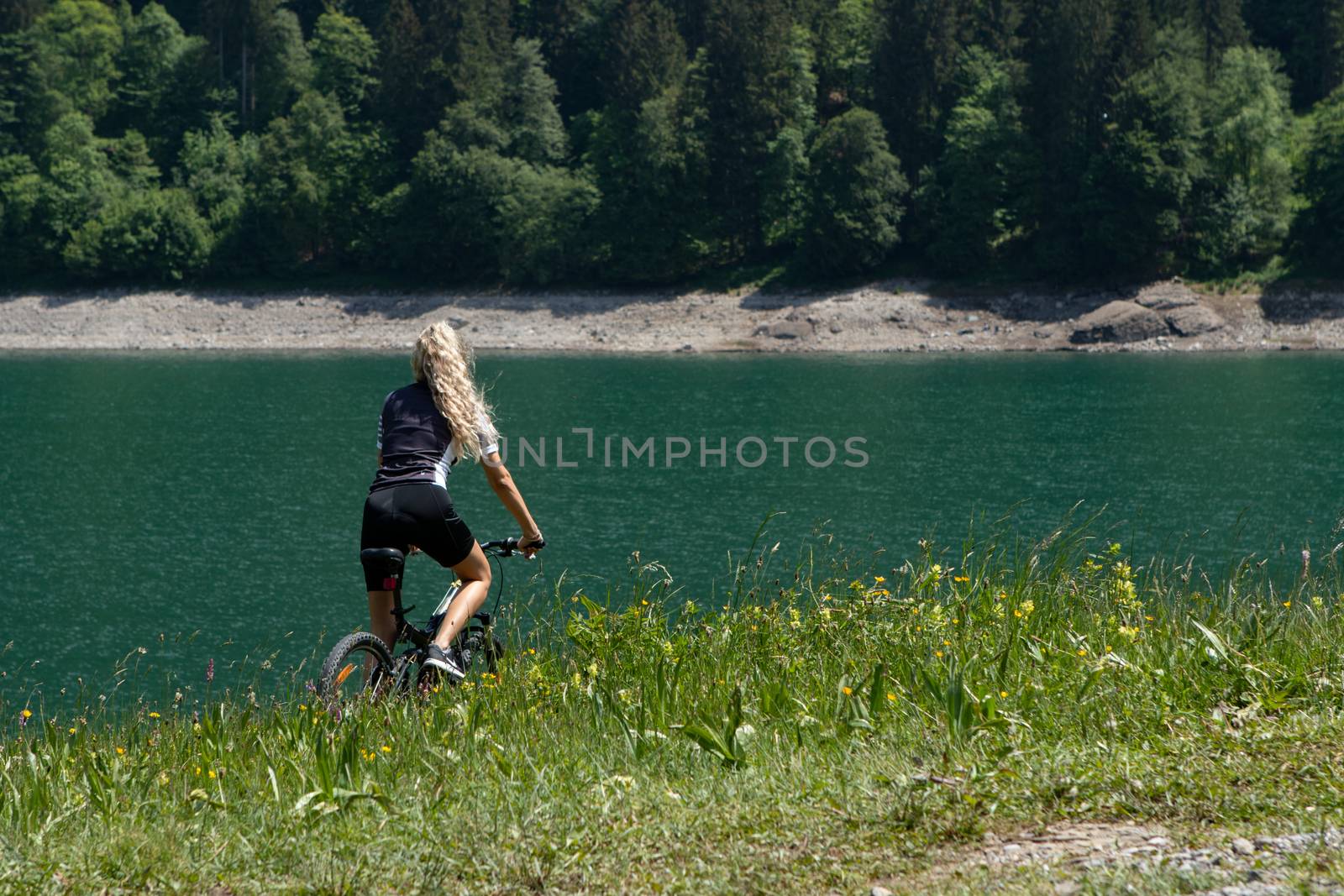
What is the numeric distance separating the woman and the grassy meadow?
1.75ft

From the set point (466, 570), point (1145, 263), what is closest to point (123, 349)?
point (1145, 263)

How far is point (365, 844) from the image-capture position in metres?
4.50

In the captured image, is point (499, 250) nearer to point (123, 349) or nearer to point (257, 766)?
point (123, 349)

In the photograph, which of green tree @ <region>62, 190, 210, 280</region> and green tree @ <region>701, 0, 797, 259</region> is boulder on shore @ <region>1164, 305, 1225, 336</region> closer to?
green tree @ <region>701, 0, 797, 259</region>

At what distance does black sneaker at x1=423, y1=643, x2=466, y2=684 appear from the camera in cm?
703

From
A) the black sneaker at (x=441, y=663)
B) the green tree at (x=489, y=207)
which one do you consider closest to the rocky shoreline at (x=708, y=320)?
the green tree at (x=489, y=207)

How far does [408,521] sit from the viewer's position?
23.1ft

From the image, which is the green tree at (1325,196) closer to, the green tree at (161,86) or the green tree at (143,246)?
the green tree at (143,246)

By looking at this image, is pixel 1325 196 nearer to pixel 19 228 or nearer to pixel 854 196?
pixel 854 196

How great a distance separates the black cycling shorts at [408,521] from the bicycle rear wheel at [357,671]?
348 millimetres

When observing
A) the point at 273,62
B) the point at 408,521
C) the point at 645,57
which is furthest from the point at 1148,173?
the point at 273,62

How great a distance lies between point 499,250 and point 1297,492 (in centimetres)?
6318

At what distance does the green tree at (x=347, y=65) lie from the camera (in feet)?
333

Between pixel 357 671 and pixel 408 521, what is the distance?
2.78 ft
